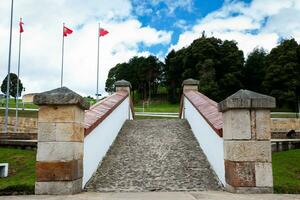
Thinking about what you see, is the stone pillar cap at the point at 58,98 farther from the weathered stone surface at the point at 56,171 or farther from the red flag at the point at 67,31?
the red flag at the point at 67,31

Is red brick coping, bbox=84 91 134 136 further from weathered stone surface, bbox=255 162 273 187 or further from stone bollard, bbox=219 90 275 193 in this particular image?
weathered stone surface, bbox=255 162 273 187

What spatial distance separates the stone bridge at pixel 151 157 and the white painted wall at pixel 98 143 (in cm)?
2

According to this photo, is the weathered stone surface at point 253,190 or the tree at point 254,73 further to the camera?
the tree at point 254,73

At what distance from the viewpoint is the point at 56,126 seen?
573 centimetres

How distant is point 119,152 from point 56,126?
3.09 m

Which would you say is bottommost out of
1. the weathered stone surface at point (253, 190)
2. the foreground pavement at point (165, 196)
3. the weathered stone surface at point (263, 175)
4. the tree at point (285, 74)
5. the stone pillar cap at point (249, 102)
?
the foreground pavement at point (165, 196)

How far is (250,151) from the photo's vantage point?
5.65 m

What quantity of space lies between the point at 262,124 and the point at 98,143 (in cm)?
367

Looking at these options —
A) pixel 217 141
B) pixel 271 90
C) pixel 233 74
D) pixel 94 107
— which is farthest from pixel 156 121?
pixel 233 74

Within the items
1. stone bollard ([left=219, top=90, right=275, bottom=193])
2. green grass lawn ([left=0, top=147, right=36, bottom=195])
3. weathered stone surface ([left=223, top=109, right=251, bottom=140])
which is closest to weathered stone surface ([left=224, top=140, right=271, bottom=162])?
stone bollard ([left=219, top=90, right=275, bottom=193])

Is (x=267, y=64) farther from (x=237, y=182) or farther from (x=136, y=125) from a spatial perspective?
(x=237, y=182)

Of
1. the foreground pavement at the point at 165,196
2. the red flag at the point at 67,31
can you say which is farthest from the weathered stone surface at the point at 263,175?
the red flag at the point at 67,31

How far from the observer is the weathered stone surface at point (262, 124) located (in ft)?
18.7

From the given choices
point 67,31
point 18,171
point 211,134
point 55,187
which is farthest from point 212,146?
point 67,31
